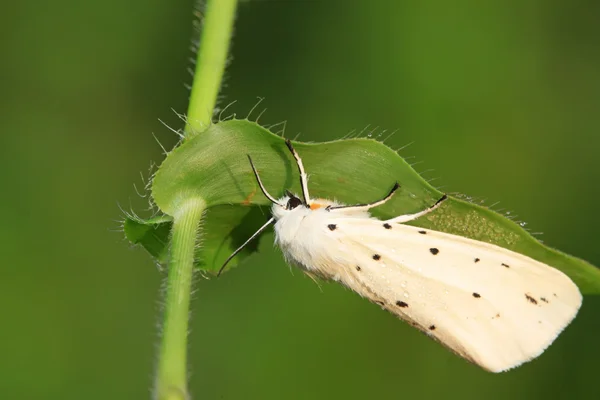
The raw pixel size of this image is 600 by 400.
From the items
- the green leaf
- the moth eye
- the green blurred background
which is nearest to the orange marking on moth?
the green leaf

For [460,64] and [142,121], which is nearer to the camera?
[460,64]

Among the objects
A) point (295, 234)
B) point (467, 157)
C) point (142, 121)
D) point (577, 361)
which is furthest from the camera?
point (142, 121)

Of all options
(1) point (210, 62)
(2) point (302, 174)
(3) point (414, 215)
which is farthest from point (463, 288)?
(1) point (210, 62)

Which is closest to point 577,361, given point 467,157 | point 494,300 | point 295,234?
point 467,157

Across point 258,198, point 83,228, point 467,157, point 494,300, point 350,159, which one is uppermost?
point 350,159

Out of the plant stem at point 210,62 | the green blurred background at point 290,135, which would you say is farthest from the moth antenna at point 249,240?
the green blurred background at point 290,135

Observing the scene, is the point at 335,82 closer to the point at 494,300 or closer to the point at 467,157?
the point at 467,157

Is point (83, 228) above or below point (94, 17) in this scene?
below

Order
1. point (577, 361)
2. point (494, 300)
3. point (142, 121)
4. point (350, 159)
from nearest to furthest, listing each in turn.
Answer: point (350, 159) → point (494, 300) → point (577, 361) → point (142, 121)
